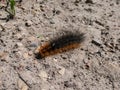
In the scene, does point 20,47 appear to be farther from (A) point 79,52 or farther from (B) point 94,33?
(B) point 94,33

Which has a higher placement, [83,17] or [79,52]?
[83,17]

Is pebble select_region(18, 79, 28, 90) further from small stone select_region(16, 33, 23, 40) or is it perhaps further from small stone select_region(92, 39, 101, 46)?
small stone select_region(92, 39, 101, 46)

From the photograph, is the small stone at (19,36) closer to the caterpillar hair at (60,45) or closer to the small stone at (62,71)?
the caterpillar hair at (60,45)

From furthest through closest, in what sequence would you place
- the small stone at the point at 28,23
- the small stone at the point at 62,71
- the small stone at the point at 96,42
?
the small stone at the point at 28,23
the small stone at the point at 96,42
the small stone at the point at 62,71

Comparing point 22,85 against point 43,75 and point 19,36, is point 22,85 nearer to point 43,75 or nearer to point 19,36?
point 43,75

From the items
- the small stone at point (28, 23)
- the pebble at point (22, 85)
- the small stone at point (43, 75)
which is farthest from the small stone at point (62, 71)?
the small stone at point (28, 23)

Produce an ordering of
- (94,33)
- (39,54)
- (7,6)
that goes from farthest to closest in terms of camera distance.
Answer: (7,6)
(94,33)
(39,54)

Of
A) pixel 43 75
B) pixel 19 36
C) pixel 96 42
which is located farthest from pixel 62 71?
pixel 19 36

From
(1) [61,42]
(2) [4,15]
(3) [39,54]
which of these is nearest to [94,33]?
(1) [61,42]
